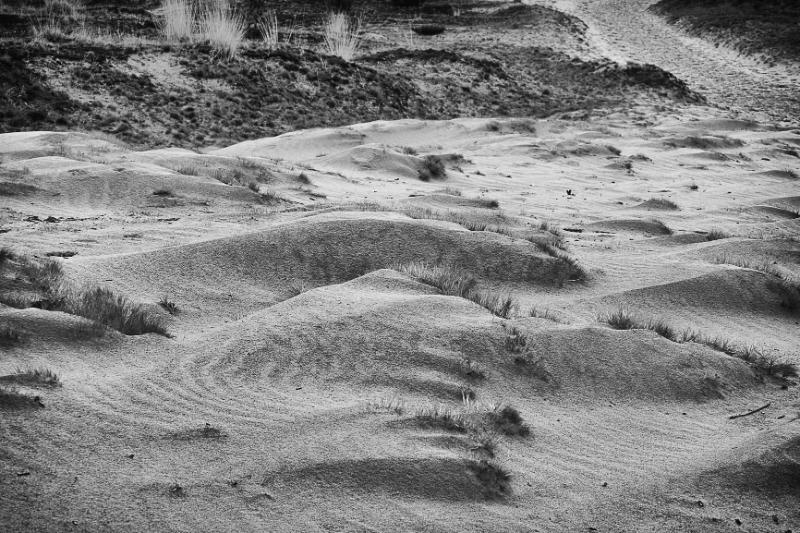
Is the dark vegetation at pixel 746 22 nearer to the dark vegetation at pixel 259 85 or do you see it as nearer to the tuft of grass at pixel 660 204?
the dark vegetation at pixel 259 85

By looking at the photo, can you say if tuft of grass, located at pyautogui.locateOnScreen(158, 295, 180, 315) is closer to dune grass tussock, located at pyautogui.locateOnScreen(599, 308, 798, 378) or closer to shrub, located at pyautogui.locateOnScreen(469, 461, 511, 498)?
shrub, located at pyautogui.locateOnScreen(469, 461, 511, 498)

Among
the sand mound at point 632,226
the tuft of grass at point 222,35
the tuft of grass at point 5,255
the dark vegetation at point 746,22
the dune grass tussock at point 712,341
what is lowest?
the dune grass tussock at point 712,341

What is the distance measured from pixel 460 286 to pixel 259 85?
33.8ft

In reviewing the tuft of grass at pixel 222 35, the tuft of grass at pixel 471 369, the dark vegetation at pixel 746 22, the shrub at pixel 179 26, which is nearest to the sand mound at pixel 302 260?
the tuft of grass at pixel 471 369

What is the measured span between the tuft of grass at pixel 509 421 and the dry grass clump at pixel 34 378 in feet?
6.93

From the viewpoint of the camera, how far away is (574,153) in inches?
504

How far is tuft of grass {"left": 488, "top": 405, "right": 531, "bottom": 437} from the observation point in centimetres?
371

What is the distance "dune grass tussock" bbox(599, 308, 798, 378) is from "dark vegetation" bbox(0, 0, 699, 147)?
337 inches

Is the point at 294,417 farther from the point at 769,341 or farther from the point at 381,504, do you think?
the point at 769,341

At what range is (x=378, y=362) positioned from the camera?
4195 mm

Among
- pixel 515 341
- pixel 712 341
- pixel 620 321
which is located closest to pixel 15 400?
pixel 515 341

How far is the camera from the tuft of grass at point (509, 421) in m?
3.71

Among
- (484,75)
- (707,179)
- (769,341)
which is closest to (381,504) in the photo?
(769,341)

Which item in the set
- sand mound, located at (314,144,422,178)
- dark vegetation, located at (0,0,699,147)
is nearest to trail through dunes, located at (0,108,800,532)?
sand mound, located at (314,144,422,178)
